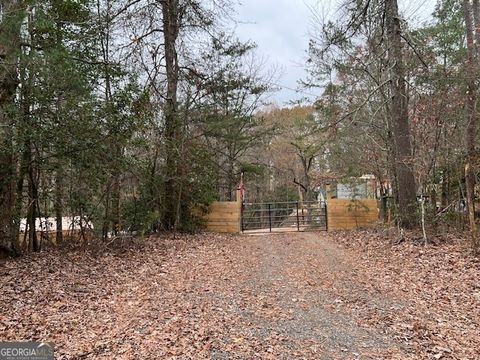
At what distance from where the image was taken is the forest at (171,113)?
272 inches

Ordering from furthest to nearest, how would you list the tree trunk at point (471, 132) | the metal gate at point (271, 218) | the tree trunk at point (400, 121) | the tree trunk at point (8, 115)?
1. the metal gate at point (271, 218)
2. the tree trunk at point (400, 121)
3. the tree trunk at point (471, 132)
4. the tree trunk at point (8, 115)

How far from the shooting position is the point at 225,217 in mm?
13914

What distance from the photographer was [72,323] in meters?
4.46

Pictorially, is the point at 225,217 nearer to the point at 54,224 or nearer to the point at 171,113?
the point at 171,113

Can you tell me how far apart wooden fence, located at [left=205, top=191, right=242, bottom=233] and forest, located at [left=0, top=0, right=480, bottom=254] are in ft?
2.40

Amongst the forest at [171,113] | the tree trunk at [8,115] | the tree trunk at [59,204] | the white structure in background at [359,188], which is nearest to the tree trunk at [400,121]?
the forest at [171,113]

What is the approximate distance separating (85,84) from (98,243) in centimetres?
346

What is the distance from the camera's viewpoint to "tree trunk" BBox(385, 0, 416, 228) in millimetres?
9750

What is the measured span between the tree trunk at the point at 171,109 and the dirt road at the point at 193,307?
374 cm

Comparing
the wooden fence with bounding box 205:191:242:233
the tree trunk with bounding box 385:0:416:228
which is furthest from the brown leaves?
the wooden fence with bounding box 205:191:242:233

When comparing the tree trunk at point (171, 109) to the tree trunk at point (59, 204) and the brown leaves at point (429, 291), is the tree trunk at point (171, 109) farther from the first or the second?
the brown leaves at point (429, 291)

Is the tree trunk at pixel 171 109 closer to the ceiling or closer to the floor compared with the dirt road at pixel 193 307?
closer to the ceiling

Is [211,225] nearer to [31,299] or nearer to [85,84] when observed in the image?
[85,84]

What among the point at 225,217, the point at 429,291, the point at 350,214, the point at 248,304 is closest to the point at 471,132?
the point at 429,291
